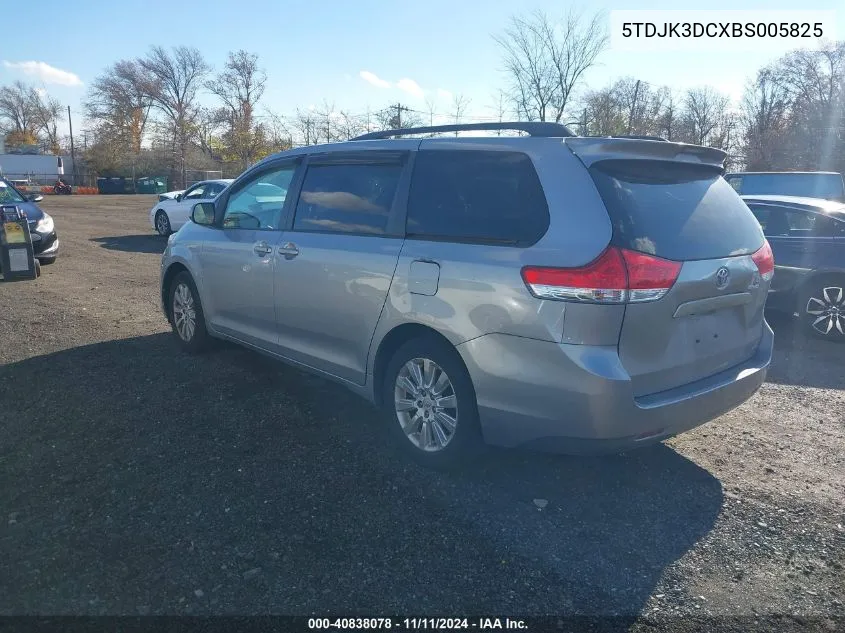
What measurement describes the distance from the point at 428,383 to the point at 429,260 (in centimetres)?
72

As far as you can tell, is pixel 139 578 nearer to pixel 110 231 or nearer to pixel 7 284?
pixel 7 284

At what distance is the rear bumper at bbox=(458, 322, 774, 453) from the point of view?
3.00 meters

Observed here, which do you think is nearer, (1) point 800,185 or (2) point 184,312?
(2) point 184,312

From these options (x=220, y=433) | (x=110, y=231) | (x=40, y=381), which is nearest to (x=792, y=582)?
(x=220, y=433)

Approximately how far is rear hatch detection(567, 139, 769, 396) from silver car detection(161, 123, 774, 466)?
11 mm

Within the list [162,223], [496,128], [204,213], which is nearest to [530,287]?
[496,128]

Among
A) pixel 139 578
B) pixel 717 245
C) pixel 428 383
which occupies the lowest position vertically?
pixel 139 578

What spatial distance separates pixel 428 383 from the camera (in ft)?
12.2

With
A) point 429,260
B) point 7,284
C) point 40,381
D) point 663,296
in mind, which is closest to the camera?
point 663,296

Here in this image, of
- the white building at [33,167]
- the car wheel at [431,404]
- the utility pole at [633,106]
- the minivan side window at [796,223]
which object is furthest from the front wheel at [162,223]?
the white building at [33,167]

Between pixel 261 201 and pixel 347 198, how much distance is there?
113 cm

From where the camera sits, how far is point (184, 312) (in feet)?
19.9

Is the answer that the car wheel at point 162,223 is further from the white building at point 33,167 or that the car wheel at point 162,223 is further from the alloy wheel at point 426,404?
the white building at point 33,167

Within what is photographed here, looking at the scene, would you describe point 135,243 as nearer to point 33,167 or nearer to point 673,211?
point 673,211
